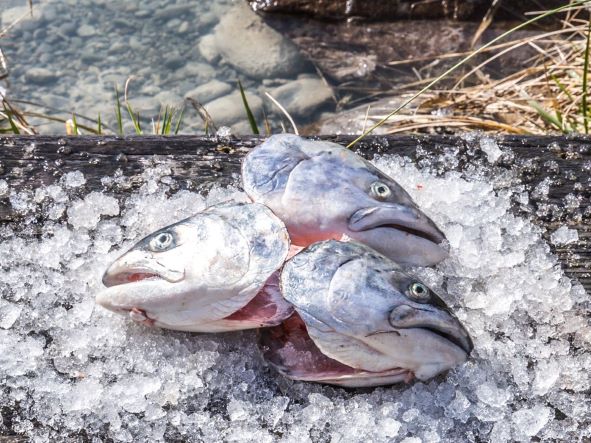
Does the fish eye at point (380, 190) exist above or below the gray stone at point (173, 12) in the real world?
above

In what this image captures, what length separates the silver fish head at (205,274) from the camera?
1.86 meters

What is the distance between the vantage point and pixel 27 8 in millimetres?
5918

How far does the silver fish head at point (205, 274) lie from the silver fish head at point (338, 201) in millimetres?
Answer: 124

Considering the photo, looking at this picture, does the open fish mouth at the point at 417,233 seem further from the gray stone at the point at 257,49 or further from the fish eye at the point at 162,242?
the gray stone at the point at 257,49

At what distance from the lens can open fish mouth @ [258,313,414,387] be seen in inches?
73.1

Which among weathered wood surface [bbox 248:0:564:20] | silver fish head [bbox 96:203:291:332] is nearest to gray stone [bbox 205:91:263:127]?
weathered wood surface [bbox 248:0:564:20]

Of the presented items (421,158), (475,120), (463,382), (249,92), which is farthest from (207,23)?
(463,382)

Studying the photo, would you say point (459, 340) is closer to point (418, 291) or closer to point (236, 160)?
point (418, 291)

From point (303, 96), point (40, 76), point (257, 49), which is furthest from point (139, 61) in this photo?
point (303, 96)

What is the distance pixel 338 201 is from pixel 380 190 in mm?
130

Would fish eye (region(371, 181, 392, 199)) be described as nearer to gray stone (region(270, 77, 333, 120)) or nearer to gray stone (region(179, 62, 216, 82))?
gray stone (region(270, 77, 333, 120))

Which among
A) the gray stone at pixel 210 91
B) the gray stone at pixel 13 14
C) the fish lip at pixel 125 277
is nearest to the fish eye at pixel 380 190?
the fish lip at pixel 125 277

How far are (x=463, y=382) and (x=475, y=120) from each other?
2.20 metres

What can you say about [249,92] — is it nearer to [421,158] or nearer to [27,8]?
[27,8]
